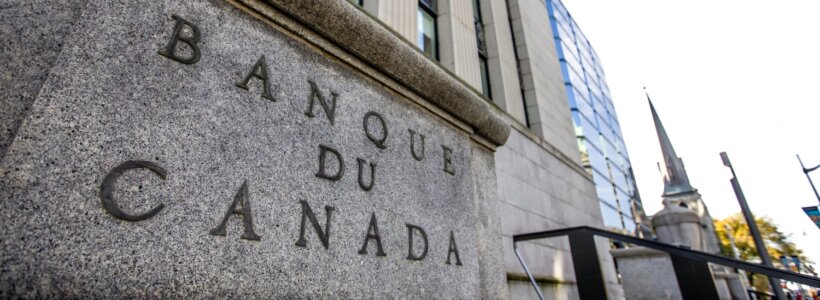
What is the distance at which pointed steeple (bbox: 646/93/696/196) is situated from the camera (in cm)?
2373

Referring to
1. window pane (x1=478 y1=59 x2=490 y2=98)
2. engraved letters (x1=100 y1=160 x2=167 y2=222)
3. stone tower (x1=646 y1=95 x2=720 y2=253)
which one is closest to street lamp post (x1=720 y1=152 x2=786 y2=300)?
stone tower (x1=646 y1=95 x2=720 y2=253)

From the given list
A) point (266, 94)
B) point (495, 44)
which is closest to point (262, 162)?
point (266, 94)

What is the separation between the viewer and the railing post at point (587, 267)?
4.14 m

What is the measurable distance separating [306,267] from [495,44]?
892 centimetres

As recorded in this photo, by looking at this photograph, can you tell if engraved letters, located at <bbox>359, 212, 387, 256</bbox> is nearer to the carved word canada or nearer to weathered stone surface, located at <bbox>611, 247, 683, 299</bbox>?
the carved word canada

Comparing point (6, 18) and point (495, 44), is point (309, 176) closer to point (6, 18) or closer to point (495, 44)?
point (6, 18)

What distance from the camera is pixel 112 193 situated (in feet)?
5.37

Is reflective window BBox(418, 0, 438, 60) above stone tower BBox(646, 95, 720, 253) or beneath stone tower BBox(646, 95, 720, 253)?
above

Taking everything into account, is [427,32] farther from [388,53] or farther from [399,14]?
[388,53]

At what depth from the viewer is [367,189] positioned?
2.75m

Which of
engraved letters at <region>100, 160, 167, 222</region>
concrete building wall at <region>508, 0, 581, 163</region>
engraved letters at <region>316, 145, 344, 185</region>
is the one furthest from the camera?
concrete building wall at <region>508, 0, 581, 163</region>

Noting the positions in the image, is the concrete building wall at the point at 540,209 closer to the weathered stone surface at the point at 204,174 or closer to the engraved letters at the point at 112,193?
the weathered stone surface at the point at 204,174

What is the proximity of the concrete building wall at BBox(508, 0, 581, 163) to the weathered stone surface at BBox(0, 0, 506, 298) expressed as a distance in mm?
7656

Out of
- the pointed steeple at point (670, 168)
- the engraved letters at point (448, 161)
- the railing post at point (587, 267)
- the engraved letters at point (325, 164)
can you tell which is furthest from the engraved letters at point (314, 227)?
the pointed steeple at point (670, 168)
